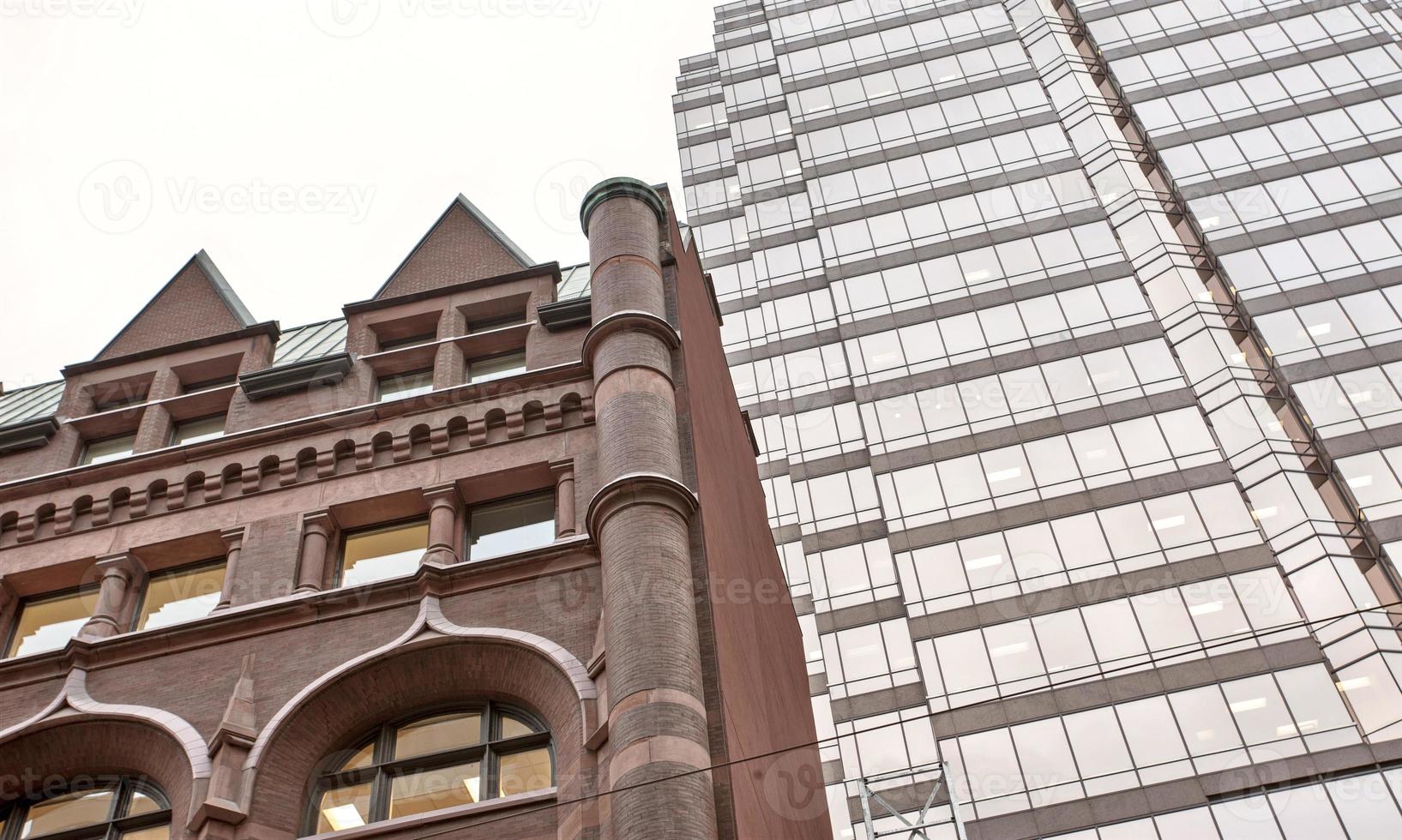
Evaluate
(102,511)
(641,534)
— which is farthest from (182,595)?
(641,534)

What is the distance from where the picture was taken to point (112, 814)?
57.5 ft

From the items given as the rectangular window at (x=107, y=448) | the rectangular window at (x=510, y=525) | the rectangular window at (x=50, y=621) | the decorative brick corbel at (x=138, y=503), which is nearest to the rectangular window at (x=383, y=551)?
the rectangular window at (x=510, y=525)

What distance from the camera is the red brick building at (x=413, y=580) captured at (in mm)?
15930

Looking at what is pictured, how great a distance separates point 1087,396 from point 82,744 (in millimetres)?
46642

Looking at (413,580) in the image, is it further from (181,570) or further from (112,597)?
(112,597)

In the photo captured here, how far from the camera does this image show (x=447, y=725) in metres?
17.7

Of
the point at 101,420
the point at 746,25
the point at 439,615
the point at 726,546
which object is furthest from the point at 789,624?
the point at 746,25

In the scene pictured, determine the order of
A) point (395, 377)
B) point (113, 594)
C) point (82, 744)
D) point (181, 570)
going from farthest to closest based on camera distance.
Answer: point (395, 377) → point (181, 570) → point (113, 594) → point (82, 744)

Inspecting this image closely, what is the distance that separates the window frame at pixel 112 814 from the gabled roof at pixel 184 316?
10.0m

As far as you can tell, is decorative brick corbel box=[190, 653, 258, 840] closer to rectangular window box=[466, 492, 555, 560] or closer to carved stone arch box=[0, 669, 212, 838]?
carved stone arch box=[0, 669, 212, 838]

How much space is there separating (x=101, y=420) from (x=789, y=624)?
Answer: 1534cm

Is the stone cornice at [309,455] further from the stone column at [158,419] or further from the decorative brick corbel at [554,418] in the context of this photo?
the stone column at [158,419]

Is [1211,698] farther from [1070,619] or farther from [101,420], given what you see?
[101,420]

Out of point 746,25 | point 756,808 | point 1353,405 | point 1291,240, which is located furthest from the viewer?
point 746,25
